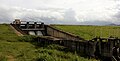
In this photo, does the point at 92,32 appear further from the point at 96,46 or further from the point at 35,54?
the point at 35,54

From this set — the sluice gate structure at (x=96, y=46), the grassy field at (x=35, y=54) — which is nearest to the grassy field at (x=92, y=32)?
the sluice gate structure at (x=96, y=46)

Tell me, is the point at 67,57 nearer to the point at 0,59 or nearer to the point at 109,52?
the point at 109,52

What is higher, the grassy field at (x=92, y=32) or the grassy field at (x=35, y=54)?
the grassy field at (x=92, y=32)

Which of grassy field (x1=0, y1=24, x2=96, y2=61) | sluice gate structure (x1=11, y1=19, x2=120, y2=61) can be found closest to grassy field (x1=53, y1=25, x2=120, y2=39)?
sluice gate structure (x1=11, y1=19, x2=120, y2=61)

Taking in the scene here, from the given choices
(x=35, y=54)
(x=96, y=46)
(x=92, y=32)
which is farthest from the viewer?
(x=92, y=32)

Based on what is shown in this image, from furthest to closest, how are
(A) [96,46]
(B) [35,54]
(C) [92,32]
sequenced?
1. (C) [92,32]
2. (A) [96,46]
3. (B) [35,54]

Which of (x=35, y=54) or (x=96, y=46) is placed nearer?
(x=35, y=54)

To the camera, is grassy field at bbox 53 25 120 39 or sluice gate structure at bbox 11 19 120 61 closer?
sluice gate structure at bbox 11 19 120 61

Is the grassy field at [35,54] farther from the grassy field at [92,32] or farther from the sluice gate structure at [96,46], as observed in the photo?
the grassy field at [92,32]

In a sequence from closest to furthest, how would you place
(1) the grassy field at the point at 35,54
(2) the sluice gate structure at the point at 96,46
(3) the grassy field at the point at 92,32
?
1. (1) the grassy field at the point at 35,54
2. (2) the sluice gate structure at the point at 96,46
3. (3) the grassy field at the point at 92,32

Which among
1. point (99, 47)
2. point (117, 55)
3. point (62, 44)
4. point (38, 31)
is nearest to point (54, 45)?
point (62, 44)

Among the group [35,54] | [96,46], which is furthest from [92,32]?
[35,54]

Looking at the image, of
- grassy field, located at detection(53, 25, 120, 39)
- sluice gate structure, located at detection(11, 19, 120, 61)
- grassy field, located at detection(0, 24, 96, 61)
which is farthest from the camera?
grassy field, located at detection(53, 25, 120, 39)

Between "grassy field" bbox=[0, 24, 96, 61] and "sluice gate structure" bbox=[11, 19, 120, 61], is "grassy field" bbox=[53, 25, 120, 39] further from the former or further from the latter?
"grassy field" bbox=[0, 24, 96, 61]
